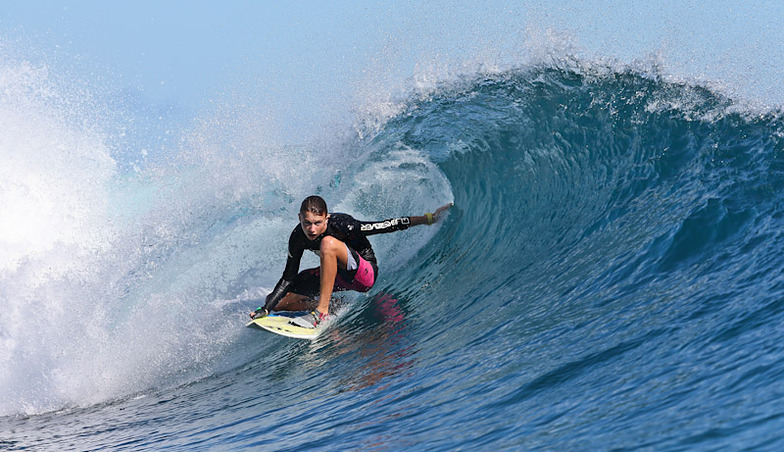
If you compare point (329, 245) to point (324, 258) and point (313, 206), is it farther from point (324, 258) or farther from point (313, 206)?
point (313, 206)

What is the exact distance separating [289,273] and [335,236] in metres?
0.57

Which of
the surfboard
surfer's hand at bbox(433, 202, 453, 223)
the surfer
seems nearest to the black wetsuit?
the surfer

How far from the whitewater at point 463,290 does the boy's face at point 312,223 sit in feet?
3.26

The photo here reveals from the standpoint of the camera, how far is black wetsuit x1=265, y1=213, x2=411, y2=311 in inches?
234

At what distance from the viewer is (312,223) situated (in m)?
5.48

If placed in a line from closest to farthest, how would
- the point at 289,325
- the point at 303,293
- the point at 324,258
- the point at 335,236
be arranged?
the point at 324,258
the point at 289,325
the point at 335,236
the point at 303,293

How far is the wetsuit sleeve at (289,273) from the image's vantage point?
235 inches

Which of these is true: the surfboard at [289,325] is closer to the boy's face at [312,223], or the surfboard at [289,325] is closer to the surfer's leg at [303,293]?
the surfer's leg at [303,293]

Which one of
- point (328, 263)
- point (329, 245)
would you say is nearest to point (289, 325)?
point (328, 263)

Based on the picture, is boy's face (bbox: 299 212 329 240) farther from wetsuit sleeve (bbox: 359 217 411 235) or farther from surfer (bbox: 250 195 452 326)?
wetsuit sleeve (bbox: 359 217 411 235)

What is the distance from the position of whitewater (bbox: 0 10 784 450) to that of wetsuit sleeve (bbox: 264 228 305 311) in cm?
47

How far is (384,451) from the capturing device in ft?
10.2

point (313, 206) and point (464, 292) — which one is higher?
point (313, 206)

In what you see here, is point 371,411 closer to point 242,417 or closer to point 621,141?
point 242,417
